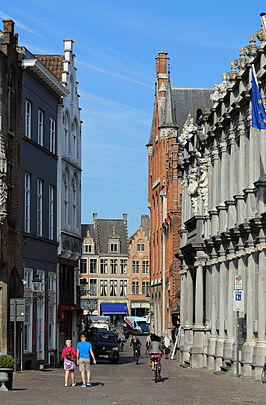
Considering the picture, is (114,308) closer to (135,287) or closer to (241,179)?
(135,287)

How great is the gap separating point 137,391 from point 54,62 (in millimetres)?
28038

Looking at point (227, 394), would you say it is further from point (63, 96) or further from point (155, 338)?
point (63, 96)

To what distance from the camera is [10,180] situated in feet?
126

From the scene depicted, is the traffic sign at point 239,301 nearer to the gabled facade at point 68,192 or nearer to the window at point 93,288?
the gabled facade at point 68,192

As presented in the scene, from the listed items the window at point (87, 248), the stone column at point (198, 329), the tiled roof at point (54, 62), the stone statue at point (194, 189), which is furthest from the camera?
the window at point (87, 248)

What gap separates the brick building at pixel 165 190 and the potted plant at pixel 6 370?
48.7 meters

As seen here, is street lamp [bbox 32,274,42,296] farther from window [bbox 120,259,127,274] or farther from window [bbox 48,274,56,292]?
window [bbox 120,259,127,274]

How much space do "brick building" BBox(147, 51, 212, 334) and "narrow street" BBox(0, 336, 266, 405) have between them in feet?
133

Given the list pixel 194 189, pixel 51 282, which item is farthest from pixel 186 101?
pixel 51 282

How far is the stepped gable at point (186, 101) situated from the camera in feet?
290

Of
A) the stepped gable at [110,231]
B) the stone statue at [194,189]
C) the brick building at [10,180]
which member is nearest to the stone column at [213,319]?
the stone statue at [194,189]

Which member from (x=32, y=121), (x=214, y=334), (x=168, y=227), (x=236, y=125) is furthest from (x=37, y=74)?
(x=168, y=227)

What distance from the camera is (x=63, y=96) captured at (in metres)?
48.6

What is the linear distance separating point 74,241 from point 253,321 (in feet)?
62.7
